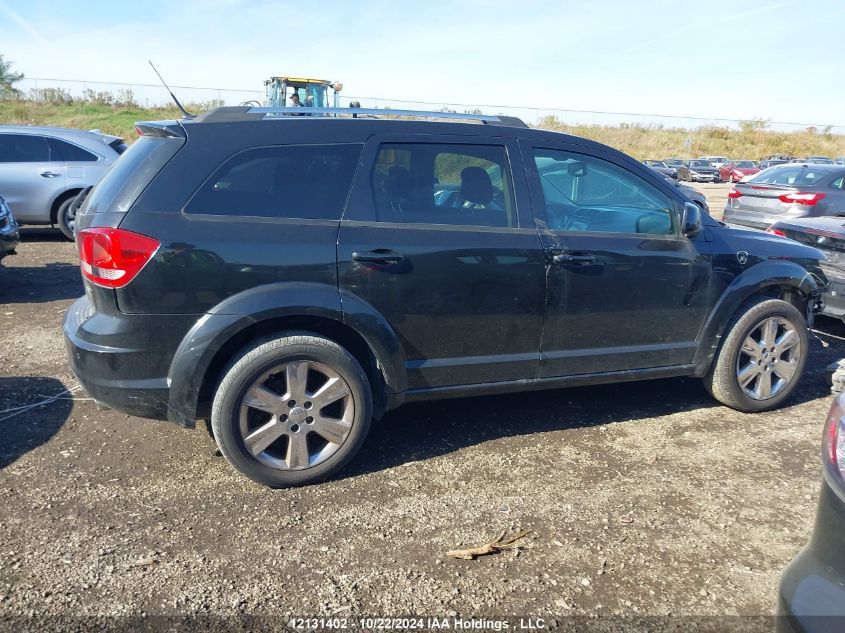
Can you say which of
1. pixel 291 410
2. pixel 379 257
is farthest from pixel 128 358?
pixel 379 257

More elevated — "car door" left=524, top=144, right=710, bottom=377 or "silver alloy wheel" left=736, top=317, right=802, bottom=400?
"car door" left=524, top=144, right=710, bottom=377

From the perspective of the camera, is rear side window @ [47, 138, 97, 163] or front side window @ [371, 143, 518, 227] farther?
rear side window @ [47, 138, 97, 163]

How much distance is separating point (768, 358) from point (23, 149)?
34.1ft

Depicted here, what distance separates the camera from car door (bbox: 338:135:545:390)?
11.7ft

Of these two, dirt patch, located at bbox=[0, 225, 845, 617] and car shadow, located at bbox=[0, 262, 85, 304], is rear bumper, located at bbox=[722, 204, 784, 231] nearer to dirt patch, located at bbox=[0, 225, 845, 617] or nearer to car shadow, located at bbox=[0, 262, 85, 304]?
dirt patch, located at bbox=[0, 225, 845, 617]

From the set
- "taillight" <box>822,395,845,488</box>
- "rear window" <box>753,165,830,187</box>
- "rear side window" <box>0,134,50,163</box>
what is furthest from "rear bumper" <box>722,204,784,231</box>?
"rear side window" <box>0,134,50,163</box>

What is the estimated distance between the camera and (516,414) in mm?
4531

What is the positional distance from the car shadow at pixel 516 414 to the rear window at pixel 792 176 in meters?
6.54

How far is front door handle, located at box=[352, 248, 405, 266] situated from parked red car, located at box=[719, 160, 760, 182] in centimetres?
3728

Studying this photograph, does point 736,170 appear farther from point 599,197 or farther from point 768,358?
point 599,197

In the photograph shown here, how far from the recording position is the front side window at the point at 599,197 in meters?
4.07

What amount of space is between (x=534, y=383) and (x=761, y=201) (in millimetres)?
8273

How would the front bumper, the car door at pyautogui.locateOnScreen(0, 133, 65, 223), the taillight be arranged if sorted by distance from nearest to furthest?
the front bumper → the taillight → the car door at pyautogui.locateOnScreen(0, 133, 65, 223)

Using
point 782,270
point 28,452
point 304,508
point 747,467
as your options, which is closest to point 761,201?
point 782,270
